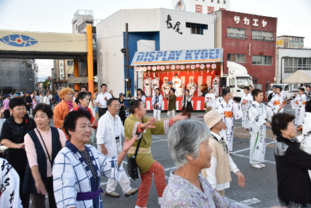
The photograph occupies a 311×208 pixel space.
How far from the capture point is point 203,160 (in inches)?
58.9

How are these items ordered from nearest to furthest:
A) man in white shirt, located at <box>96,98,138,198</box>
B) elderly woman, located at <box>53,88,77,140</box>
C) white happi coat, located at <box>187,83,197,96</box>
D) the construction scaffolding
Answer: man in white shirt, located at <box>96,98,138,198</box>
elderly woman, located at <box>53,88,77,140</box>
white happi coat, located at <box>187,83,197,96</box>
the construction scaffolding

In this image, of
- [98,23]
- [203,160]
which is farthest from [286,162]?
[98,23]

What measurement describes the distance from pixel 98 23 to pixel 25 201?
2931 centimetres

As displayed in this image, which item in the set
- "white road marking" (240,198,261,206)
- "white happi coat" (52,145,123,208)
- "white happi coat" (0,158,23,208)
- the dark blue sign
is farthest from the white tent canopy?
the dark blue sign

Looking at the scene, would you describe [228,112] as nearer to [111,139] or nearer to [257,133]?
[257,133]

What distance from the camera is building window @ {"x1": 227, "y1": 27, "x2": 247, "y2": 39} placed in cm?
2730

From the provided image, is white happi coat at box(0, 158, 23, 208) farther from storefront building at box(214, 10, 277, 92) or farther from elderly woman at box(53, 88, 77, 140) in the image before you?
storefront building at box(214, 10, 277, 92)

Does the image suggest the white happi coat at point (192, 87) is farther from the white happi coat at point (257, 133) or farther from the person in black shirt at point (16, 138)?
the person in black shirt at point (16, 138)

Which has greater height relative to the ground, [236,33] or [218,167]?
[236,33]

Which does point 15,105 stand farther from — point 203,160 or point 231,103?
point 231,103

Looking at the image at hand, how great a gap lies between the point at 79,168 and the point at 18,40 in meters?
26.0

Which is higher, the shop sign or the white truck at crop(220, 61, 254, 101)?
the shop sign

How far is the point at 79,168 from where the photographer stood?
196 cm

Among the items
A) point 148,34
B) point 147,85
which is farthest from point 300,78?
point 148,34
